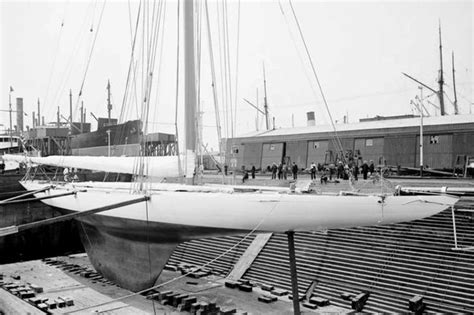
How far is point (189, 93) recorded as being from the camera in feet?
34.2

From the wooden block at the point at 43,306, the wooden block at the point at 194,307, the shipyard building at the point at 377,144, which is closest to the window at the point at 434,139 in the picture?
the shipyard building at the point at 377,144

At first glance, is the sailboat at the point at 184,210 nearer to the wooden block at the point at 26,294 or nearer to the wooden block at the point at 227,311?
the wooden block at the point at 227,311

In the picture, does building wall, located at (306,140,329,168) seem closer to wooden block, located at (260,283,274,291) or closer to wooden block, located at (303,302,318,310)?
wooden block, located at (260,283,274,291)

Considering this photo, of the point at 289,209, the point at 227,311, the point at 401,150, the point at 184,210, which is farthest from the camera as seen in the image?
the point at 401,150

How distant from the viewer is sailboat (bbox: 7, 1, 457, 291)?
8.20 metres

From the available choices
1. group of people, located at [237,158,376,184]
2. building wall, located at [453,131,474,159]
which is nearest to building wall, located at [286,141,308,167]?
group of people, located at [237,158,376,184]

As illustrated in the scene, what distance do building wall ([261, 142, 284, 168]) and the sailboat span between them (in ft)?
62.2

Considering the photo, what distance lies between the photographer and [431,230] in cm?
1225

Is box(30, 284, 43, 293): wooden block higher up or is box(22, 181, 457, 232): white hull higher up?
box(22, 181, 457, 232): white hull

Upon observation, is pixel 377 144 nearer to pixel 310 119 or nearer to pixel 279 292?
pixel 310 119

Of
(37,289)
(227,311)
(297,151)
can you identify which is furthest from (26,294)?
(297,151)

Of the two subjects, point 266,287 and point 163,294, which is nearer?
point 163,294

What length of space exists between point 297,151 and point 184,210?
21.5 m

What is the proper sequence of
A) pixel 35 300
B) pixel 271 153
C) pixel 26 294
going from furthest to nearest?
pixel 271 153
pixel 26 294
pixel 35 300
